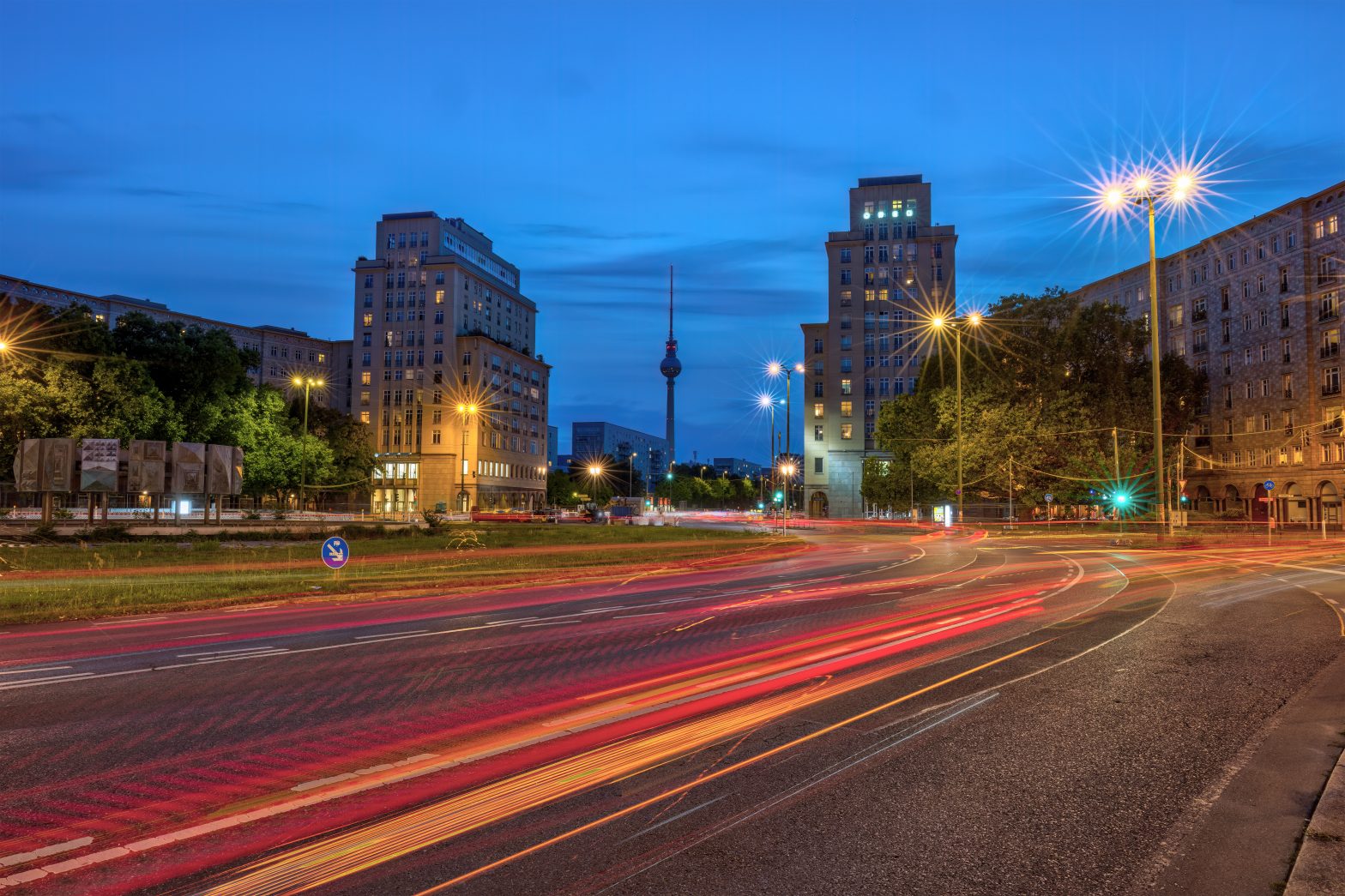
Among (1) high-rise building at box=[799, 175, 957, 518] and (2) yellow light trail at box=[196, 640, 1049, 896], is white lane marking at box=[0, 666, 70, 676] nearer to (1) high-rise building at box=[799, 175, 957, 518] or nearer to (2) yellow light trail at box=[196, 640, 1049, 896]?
(2) yellow light trail at box=[196, 640, 1049, 896]

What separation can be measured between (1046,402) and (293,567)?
4620 centimetres

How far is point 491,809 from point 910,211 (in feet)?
353

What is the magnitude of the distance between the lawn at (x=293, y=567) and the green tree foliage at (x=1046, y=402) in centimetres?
2074

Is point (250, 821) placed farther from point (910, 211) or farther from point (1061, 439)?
point (910, 211)

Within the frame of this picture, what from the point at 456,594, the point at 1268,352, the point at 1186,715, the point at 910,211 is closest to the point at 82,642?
the point at 456,594

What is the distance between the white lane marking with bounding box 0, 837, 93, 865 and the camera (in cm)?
457

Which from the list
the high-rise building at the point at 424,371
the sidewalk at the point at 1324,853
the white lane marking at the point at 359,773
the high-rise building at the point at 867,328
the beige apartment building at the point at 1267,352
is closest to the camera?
the sidewalk at the point at 1324,853

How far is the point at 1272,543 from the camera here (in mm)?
37281

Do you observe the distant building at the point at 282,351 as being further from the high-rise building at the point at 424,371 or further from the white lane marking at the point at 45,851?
the white lane marking at the point at 45,851

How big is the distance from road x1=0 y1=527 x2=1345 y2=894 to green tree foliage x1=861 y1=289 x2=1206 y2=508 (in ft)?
131

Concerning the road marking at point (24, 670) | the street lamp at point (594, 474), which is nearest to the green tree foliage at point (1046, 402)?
the road marking at point (24, 670)

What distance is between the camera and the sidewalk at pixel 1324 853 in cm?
405

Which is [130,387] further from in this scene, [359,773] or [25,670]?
[359,773]

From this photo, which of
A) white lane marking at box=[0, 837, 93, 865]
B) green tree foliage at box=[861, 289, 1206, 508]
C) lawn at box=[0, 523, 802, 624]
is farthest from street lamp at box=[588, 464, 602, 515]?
white lane marking at box=[0, 837, 93, 865]
